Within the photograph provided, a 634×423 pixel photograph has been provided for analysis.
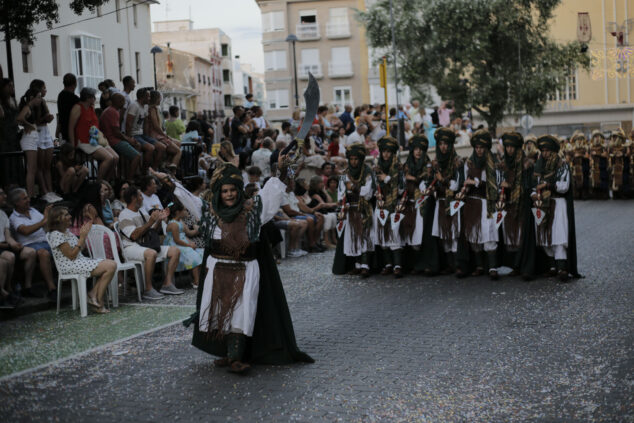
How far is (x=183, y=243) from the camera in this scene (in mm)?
12273

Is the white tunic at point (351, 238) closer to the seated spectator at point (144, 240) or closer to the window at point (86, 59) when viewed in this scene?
the seated spectator at point (144, 240)

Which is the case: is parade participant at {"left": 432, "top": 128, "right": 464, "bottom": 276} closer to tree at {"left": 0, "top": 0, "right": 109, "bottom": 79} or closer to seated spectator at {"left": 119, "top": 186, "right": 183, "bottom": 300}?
seated spectator at {"left": 119, "top": 186, "right": 183, "bottom": 300}

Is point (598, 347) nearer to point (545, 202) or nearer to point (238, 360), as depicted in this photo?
point (238, 360)

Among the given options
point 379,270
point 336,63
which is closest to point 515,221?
point 379,270

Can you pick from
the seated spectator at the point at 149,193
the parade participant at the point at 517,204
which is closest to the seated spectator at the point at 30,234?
the seated spectator at the point at 149,193

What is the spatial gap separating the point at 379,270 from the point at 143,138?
5090 millimetres

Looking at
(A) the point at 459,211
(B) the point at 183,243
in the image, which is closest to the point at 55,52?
(B) the point at 183,243

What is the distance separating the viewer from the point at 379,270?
13.1m

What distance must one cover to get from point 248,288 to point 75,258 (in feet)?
13.1

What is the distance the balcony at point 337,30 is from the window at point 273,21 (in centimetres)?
374

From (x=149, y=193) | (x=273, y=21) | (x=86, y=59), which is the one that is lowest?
(x=149, y=193)

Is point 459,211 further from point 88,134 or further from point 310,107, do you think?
point 88,134

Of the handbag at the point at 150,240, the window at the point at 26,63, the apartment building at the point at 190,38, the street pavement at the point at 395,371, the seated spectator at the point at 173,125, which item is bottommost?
the street pavement at the point at 395,371

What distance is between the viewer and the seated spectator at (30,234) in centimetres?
1088
